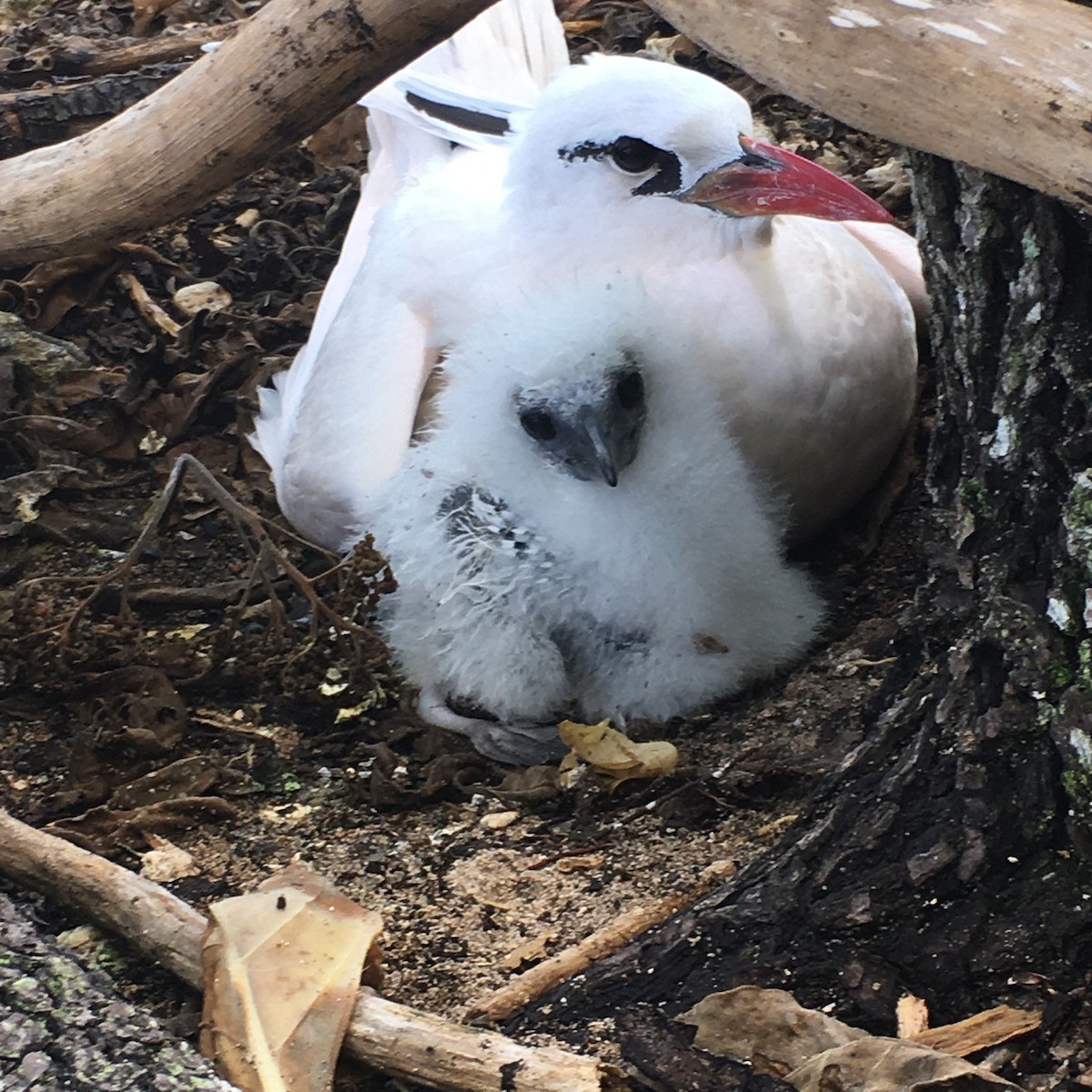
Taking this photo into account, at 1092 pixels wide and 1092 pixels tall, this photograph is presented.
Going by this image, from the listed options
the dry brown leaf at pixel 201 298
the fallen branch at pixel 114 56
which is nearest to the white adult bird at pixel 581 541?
the dry brown leaf at pixel 201 298

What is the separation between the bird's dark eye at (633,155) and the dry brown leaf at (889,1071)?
66.8 inches

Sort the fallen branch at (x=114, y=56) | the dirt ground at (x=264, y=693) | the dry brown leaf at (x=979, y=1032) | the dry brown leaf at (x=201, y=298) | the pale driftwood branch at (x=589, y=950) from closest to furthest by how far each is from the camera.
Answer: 1. the dry brown leaf at (x=979, y=1032)
2. the pale driftwood branch at (x=589, y=950)
3. the dirt ground at (x=264, y=693)
4. the dry brown leaf at (x=201, y=298)
5. the fallen branch at (x=114, y=56)

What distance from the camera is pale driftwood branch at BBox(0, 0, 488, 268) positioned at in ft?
6.22

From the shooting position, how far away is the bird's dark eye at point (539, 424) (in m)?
2.52

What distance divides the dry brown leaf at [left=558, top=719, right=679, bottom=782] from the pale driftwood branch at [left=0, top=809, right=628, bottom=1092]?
86cm

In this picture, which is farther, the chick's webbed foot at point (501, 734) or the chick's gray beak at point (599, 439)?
the chick's webbed foot at point (501, 734)

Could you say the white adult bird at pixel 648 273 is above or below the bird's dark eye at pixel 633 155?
below

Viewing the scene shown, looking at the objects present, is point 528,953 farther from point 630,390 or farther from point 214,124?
point 214,124

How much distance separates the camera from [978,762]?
1589mm

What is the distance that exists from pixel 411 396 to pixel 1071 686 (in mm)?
1735

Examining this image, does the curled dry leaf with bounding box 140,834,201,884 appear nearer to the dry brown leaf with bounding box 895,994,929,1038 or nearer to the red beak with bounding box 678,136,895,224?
the dry brown leaf with bounding box 895,994,929,1038

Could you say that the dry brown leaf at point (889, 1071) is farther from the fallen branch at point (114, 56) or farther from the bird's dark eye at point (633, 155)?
the fallen branch at point (114, 56)

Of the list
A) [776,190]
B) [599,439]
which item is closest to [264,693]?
[599,439]

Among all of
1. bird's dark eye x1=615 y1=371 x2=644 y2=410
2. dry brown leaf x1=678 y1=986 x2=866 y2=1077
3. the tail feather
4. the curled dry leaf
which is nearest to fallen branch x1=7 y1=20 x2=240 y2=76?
the tail feather
